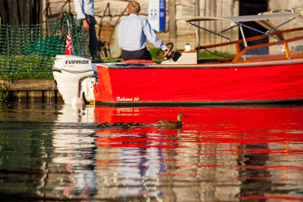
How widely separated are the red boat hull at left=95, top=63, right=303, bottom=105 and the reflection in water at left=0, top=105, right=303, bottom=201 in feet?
9.40

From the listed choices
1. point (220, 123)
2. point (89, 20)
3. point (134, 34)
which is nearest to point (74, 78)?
point (134, 34)

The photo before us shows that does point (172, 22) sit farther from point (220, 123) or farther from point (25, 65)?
point (220, 123)

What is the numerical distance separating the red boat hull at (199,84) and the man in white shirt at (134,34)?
481 millimetres

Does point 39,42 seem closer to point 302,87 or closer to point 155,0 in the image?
point 155,0

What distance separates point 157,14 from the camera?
2406cm

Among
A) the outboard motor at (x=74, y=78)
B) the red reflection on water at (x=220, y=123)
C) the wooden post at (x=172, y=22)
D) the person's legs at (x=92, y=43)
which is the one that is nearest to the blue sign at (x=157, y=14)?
the wooden post at (x=172, y=22)

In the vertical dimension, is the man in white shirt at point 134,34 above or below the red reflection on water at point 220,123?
above

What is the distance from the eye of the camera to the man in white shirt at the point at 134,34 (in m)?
16.5

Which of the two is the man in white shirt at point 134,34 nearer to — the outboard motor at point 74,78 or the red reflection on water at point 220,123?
the outboard motor at point 74,78

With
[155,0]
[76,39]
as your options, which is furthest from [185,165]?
[155,0]

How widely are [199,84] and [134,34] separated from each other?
1.72 m

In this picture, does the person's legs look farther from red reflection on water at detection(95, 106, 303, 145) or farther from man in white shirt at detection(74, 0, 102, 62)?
red reflection on water at detection(95, 106, 303, 145)

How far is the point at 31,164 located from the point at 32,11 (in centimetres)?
1741

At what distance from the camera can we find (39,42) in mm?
20531
